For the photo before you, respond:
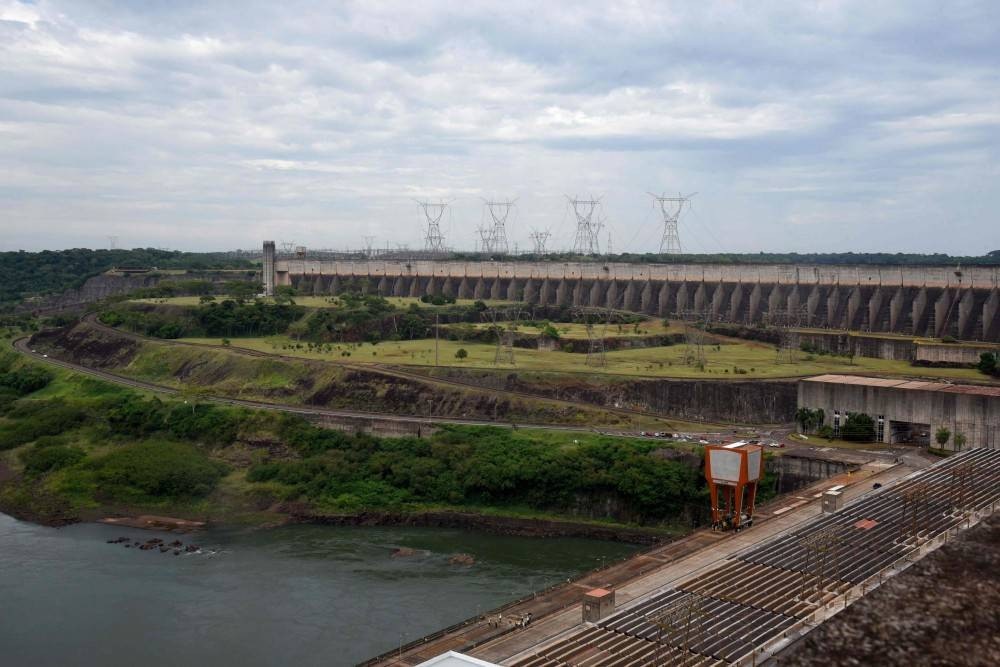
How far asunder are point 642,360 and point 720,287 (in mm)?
20573

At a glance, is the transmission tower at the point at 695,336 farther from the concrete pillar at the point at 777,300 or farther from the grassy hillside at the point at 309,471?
the grassy hillside at the point at 309,471

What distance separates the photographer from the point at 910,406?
1591 inches

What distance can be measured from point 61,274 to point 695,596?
395 ft

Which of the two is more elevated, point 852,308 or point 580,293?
point 580,293

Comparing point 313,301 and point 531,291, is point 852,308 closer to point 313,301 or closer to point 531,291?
point 531,291

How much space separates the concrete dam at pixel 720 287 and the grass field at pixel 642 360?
841 cm

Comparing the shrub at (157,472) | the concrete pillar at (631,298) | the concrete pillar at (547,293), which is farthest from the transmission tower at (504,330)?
the shrub at (157,472)

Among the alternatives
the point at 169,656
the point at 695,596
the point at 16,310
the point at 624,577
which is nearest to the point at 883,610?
the point at 695,596

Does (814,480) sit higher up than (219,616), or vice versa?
(814,480)

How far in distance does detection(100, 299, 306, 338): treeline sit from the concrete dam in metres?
19.7

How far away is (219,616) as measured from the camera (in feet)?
95.9

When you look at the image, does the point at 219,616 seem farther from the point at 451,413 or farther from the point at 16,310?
the point at 16,310

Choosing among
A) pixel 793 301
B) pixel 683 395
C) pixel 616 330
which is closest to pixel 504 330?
pixel 616 330

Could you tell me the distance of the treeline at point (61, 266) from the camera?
117 meters
